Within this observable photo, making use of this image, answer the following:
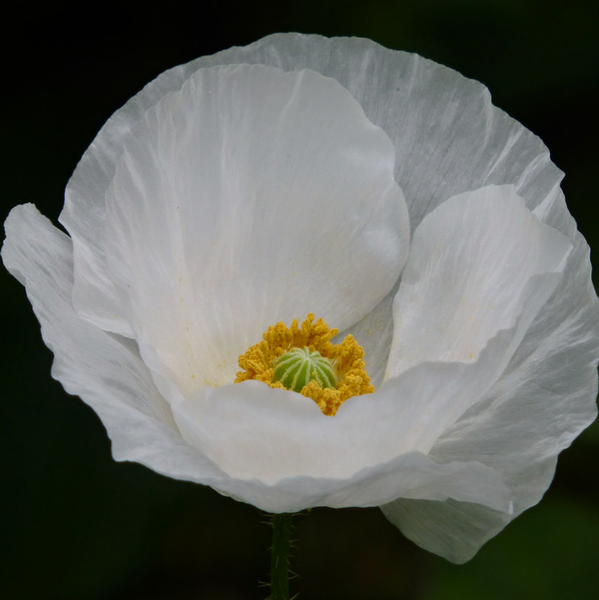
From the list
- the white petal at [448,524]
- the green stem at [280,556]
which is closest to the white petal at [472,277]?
the white petal at [448,524]

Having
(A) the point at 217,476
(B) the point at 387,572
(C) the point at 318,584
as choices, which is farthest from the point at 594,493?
(A) the point at 217,476

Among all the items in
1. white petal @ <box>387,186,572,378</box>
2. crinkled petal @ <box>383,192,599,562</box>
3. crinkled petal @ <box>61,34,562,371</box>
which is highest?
crinkled petal @ <box>61,34,562,371</box>

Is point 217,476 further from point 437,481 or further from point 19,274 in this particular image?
point 19,274

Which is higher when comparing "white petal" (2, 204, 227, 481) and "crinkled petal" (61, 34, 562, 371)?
"crinkled petal" (61, 34, 562, 371)

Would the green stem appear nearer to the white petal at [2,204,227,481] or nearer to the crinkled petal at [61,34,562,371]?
the white petal at [2,204,227,481]

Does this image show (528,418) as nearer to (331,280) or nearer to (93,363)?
(331,280)

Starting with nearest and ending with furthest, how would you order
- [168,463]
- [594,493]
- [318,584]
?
[168,463], [594,493], [318,584]

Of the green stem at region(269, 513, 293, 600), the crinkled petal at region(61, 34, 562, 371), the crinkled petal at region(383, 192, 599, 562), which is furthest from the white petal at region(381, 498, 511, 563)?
the crinkled petal at region(61, 34, 562, 371)
